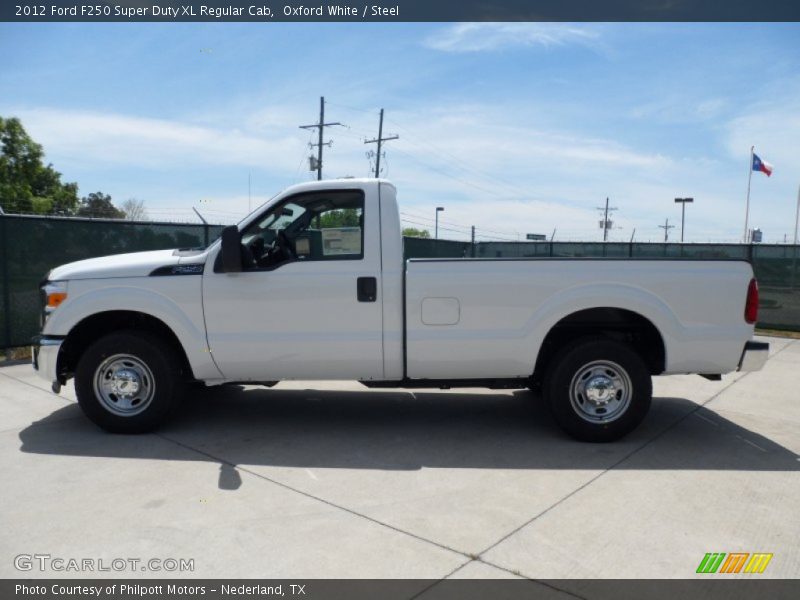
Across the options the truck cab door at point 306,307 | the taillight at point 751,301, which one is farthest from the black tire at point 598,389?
the truck cab door at point 306,307

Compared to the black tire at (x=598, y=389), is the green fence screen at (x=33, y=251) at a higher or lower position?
higher

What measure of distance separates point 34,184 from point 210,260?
122 feet

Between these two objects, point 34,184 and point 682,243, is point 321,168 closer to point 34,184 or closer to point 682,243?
point 34,184

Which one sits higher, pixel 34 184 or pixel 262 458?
pixel 34 184

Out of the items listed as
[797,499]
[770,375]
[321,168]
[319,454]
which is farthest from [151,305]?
[321,168]

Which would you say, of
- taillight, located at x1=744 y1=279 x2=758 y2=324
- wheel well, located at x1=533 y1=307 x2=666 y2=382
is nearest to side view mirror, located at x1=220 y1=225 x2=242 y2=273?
wheel well, located at x1=533 y1=307 x2=666 y2=382

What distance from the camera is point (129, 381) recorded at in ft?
16.8

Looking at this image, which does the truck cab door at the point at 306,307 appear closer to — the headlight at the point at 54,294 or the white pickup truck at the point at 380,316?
the white pickup truck at the point at 380,316

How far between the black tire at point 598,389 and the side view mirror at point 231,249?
2694 millimetres

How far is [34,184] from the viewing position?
1411 inches

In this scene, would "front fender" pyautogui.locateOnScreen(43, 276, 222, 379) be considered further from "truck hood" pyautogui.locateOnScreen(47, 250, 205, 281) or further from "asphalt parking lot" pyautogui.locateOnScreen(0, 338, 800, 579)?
"asphalt parking lot" pyautogui.locateOnScreen(0, 338, 800, 579)

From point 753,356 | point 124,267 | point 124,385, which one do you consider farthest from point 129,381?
point 753,356

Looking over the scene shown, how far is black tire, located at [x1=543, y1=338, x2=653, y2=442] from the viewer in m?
4.96

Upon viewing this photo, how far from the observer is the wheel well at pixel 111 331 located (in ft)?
17.2
